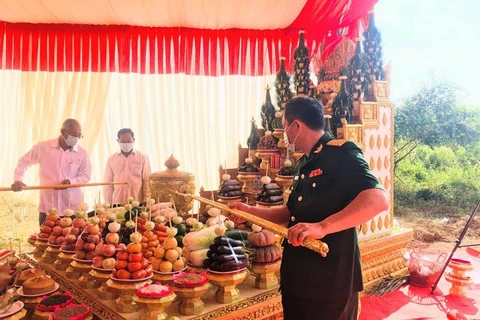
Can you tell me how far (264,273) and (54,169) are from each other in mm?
Result: 2656

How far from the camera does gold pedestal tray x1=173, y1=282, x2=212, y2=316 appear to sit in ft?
6.82

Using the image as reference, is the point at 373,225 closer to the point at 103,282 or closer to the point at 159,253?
the point at 159,253

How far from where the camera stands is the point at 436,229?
258 inches

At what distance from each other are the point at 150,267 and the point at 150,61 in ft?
13.1

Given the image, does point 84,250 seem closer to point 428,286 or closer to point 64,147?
point 64,147

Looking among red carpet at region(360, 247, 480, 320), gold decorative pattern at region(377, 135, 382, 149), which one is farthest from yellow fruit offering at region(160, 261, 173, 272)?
gold decorative pattern at region(377, 135, 382, 149)

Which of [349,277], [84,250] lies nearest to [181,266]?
[84,250]

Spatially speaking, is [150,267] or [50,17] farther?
[50,17]

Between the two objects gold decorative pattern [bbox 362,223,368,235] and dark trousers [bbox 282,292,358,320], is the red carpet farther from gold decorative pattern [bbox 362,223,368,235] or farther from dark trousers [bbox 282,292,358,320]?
dark trousers [bbox 282,292,358,320]

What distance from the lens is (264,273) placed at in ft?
8.16

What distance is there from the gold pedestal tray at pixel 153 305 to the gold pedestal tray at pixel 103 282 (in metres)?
0.38

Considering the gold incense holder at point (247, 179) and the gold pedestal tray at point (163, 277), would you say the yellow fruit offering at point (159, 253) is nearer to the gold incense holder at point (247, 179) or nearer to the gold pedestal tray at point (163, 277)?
the gold pedestal tray at point (163, 277)

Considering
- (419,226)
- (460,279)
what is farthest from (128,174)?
(419,226)

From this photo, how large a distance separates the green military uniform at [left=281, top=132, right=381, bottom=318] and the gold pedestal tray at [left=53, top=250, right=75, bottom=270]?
1740 mm
